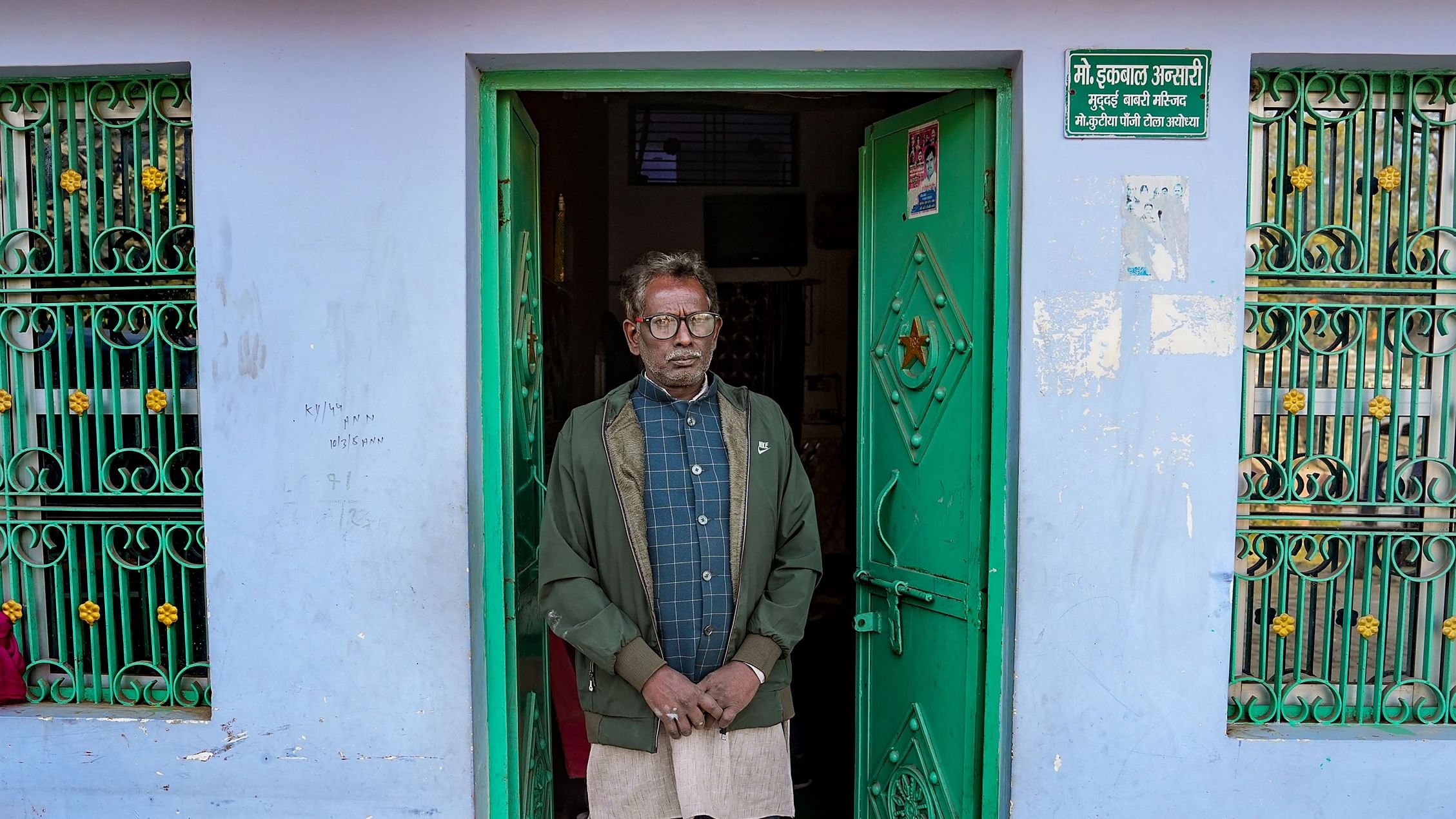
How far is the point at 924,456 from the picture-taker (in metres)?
2.66

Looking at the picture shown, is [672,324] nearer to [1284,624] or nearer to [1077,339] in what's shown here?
[1077,339]

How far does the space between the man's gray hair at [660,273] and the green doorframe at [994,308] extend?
39 centimetres

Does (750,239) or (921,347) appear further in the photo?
(750,239)

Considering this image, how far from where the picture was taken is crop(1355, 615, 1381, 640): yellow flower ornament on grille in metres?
2.49

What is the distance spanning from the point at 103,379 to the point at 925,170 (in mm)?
2512

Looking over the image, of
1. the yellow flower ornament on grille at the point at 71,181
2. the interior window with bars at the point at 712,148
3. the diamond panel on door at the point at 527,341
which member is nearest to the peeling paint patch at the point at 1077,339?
the diamond panel on door at the point at 527,341

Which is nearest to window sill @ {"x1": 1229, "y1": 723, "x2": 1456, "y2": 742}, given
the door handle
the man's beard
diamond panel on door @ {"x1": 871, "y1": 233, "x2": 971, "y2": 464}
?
the door handle

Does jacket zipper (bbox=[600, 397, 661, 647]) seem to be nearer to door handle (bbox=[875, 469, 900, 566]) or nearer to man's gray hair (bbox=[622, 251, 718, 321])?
man's gray hair (bbox=[622, 251, 718, 321])

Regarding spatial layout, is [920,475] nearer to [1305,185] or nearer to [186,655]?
[1305,185]

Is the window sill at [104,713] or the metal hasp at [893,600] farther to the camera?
the metal hasp at [893,600]

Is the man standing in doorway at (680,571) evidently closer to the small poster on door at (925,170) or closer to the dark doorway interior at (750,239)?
the small poster on door at (925,170)

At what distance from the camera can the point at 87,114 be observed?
2.54 metres

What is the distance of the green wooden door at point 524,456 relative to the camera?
253 centimetres

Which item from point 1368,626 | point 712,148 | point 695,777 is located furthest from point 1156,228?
point 712,148
